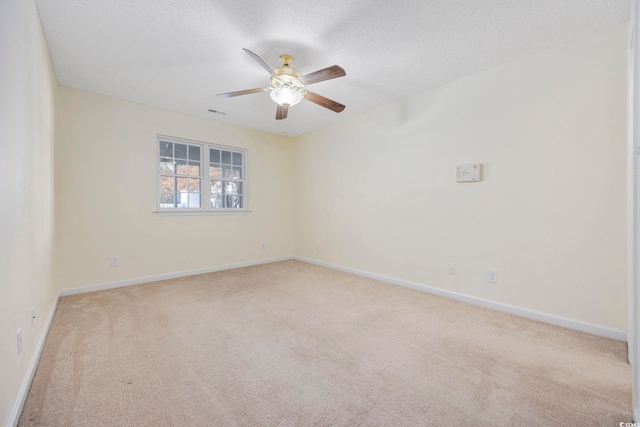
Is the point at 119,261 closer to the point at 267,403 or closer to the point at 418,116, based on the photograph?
the point at 267,403

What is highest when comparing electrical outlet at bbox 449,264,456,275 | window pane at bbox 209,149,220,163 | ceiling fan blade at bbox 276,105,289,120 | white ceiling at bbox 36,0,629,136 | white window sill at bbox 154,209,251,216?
→ white ceiling at bbox 36,0,629,136

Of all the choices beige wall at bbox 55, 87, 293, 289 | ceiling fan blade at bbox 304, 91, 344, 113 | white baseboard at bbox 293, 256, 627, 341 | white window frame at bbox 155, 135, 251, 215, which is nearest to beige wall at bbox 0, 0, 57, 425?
beige wall at bbox 55, 87, 293, 289

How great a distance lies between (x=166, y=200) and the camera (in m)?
4.01

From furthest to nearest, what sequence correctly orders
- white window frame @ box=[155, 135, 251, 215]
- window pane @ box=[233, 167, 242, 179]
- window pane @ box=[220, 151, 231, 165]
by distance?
window pane @ box=[233, 167, 242, 179]
window pane @ box=[220, 151, 231, 165]
white window frame @ box=[155, 135, 251, 215]

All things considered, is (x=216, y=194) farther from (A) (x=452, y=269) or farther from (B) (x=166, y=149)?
(A) (x=452, y=269)

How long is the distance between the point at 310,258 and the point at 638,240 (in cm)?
428

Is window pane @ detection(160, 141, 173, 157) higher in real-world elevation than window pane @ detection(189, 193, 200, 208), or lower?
higher

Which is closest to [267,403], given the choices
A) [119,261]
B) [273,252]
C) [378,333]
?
[378,333]

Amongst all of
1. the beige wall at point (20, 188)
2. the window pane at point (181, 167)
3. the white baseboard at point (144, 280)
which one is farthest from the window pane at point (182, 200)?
the beige wall at point (20, 188)

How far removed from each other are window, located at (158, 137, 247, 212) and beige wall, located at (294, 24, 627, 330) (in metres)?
2.28

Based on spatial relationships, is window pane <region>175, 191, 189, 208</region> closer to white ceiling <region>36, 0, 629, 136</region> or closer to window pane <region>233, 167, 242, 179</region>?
window pane <region>233, 167, 242, 179</region>

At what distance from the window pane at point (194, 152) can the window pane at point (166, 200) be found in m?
0.69

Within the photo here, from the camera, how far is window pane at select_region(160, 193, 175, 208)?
3.96 m

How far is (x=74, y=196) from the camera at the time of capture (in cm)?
327
